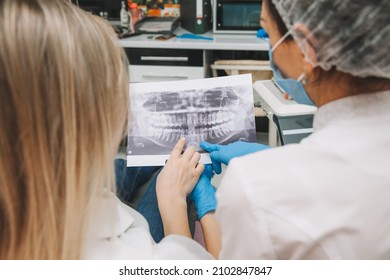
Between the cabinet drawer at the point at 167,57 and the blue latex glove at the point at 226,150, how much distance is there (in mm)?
1116

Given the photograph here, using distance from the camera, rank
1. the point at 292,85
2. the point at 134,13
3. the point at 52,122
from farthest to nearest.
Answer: the point at 134,13 < the point at 292,85 < the point at 52,122

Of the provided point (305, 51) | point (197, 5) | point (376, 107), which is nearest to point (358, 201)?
point (376, 107)

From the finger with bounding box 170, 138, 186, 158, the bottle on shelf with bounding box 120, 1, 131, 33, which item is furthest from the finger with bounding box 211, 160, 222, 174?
the bottle on shelf with bounding box 120, 1, 131, 33

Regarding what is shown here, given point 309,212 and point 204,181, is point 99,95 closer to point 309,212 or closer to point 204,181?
point 309,212

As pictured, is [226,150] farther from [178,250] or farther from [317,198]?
[317,198]

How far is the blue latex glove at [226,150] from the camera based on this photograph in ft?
3.56

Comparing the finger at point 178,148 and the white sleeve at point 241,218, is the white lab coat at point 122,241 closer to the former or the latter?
the white sleeve at point 241,218

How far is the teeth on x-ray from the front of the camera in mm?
1143

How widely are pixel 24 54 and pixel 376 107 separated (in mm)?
585

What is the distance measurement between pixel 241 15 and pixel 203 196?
4.88ft

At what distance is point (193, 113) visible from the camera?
1.15 m

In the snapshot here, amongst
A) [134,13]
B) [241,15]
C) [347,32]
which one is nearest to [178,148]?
[347,32]

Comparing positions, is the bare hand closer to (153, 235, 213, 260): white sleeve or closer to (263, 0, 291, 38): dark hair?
(153, 235, 213, 260): white sleeve
